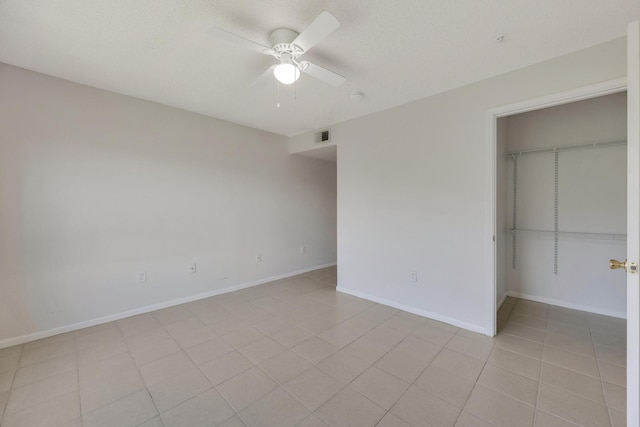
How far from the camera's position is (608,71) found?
1834 millimetres

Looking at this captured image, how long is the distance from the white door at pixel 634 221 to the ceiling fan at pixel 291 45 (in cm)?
135

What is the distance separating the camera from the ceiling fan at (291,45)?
4.63 feet

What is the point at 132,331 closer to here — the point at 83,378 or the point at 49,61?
the point at 83,378

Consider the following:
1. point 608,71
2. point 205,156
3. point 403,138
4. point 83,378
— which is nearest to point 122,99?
point 205,156

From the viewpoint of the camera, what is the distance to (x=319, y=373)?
186 centimetres

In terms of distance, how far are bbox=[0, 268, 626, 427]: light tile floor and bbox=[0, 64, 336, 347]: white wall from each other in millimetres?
452

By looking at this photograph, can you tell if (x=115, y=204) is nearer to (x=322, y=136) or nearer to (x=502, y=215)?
(x=322, y=136)

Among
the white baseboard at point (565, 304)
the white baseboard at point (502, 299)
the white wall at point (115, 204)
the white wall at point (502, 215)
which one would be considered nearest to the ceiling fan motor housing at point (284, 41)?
the white wall at point (115, 204)

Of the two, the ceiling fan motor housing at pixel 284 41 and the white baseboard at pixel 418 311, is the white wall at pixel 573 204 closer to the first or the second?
the white baseboard at pixel 418 311

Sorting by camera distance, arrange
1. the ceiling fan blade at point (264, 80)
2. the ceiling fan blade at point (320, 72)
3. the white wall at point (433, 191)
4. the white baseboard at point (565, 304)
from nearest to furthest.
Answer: the ceiling fan blade at point (320, 72) < the ceiling fan blade at point (264, 80) < the white wall at point (433, 191) < the white baseboard at point (565, 304)

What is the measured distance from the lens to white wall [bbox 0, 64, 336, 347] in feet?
7.35

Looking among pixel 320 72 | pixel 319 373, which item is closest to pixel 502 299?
Answer: pixel 319 373

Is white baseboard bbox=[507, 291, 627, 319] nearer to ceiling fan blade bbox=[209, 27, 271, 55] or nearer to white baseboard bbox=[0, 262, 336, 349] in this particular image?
white baseboard bbox=[0, 262, 336, 349]

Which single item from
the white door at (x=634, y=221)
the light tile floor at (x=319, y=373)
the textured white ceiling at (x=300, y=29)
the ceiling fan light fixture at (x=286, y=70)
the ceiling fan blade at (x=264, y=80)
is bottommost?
the light tile floor at (x=319, y=373)
